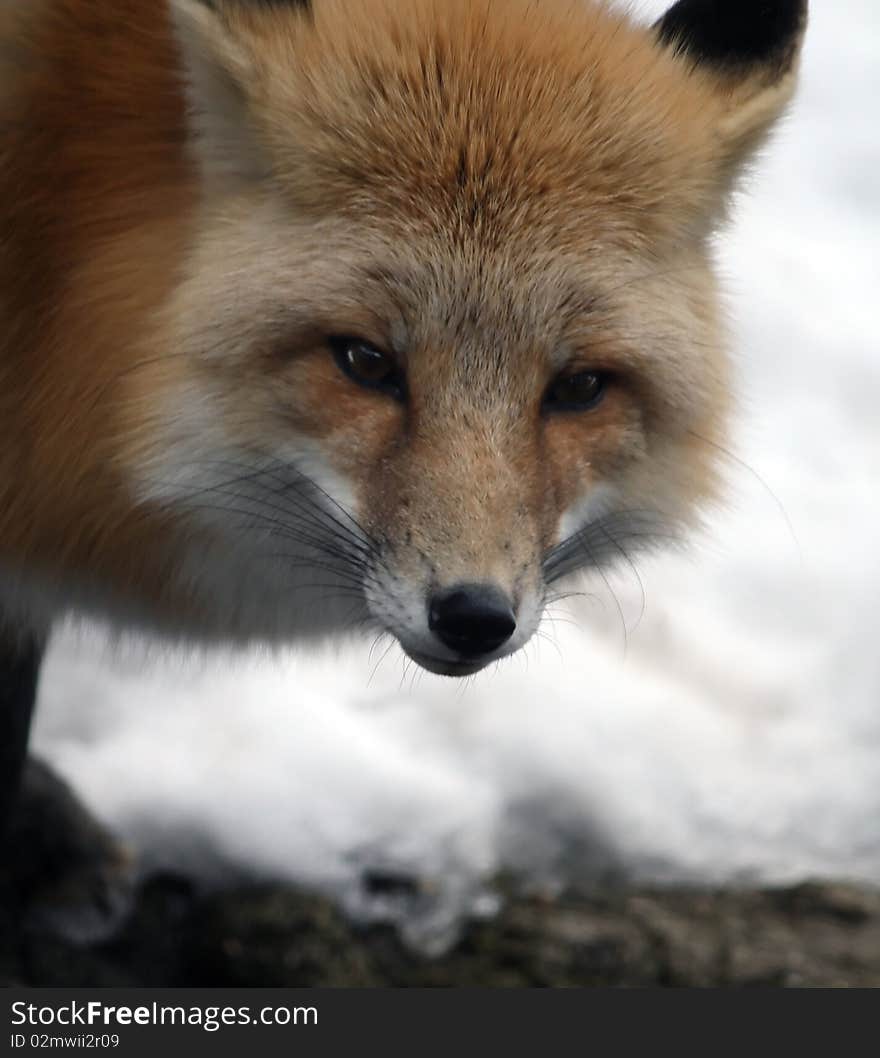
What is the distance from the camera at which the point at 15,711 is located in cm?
337

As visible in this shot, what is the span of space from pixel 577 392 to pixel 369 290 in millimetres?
412

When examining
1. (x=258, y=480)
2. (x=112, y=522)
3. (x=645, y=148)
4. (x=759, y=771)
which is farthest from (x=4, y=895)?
(x=645, y=148)

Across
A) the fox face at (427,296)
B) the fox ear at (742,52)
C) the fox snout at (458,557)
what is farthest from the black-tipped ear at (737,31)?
the fox snout at (458,557)

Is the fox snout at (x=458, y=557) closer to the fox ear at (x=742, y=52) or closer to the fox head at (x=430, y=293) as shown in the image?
the fox head at (x=430, y=293)

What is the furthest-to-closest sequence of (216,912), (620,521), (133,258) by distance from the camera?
(216,912), (620,521), (133,258)

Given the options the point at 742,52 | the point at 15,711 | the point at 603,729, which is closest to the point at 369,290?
the point at 742,52

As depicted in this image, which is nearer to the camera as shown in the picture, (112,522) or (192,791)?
(112,522)

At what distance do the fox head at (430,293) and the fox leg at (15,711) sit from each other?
3.48 feet

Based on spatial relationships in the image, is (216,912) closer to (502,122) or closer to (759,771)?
(759,771)

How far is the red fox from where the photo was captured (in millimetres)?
2244

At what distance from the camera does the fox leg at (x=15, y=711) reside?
3.33 metres

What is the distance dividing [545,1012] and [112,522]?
1.28 m

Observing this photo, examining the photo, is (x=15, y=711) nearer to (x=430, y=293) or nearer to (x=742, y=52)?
(x=430, y=293)

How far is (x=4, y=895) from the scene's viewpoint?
338 centimetres
